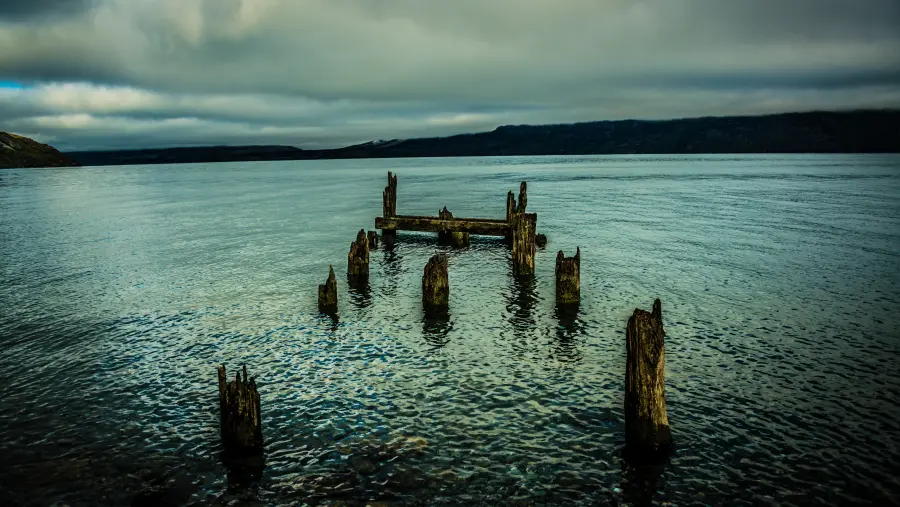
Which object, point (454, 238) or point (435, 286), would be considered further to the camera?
point (454, 238)

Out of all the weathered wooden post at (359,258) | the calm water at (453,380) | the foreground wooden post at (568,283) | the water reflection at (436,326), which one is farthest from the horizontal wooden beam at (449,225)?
the water reflection at (436,326)

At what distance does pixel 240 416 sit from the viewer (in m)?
12.3

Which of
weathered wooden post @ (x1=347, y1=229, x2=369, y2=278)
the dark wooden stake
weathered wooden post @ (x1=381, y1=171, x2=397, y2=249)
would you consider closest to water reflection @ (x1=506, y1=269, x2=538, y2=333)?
weathered wooden post @ (x1=347, y1=229, x2=369, y2=278)

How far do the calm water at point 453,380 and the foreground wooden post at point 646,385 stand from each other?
2.08 feet

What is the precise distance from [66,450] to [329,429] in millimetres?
5799

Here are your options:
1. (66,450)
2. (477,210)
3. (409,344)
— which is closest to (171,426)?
(66,450)

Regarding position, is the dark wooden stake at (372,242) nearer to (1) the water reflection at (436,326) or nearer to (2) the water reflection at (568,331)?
(1) the water reflection at (436,326)

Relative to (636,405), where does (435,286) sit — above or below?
above

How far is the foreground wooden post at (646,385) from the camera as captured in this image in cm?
1185

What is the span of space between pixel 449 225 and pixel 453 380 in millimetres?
23226

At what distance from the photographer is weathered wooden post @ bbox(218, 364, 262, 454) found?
12.3 metres

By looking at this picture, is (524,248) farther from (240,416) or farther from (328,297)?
(240,416)

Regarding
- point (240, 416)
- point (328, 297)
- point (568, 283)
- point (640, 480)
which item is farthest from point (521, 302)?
point (240, 416)

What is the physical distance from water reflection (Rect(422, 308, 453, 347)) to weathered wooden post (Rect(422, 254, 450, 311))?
0.39 meters
